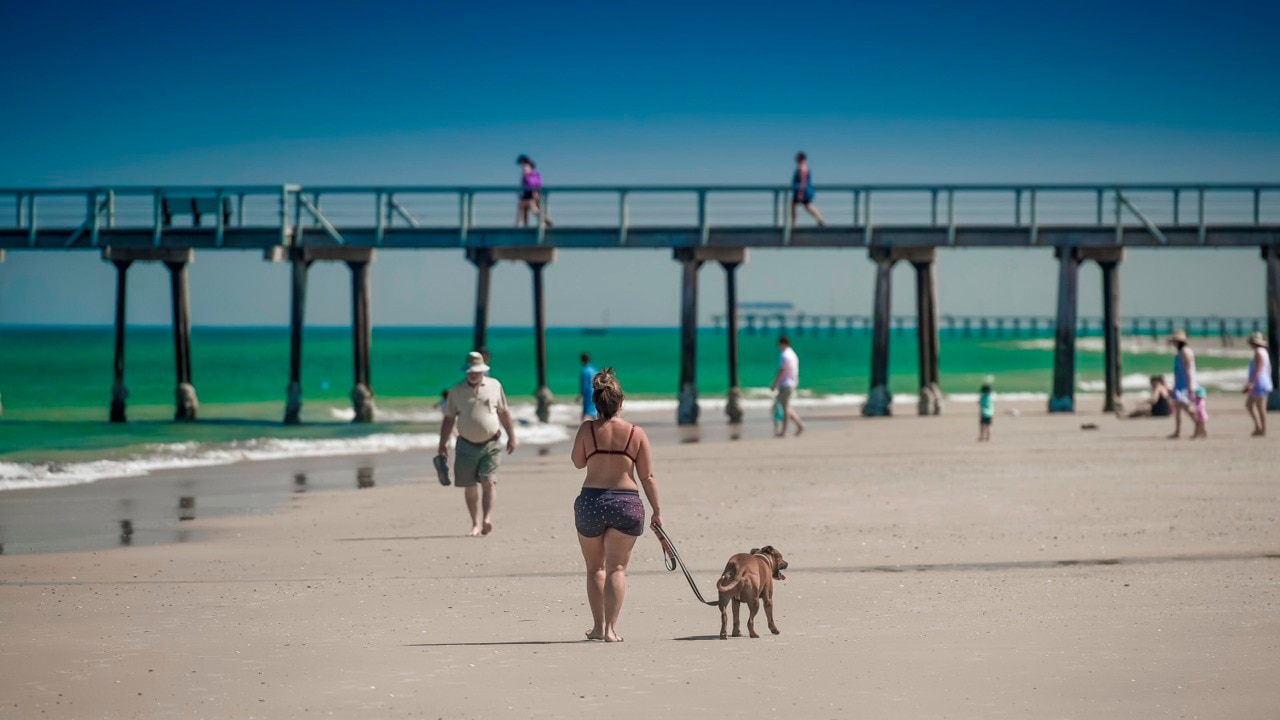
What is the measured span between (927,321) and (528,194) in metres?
7.96

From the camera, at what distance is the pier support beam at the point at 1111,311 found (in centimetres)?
2706

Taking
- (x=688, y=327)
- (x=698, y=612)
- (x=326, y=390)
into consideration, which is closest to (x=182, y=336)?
(x=688, y=327)

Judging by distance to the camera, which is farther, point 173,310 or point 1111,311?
point 173,310

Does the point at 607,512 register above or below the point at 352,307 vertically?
below

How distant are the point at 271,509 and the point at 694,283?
14.5 meters

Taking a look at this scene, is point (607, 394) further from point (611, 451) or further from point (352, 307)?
point (352, 307)

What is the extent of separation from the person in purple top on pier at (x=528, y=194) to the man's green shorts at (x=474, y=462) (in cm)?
1561

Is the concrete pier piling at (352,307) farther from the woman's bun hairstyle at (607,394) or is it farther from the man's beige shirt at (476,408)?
the woman's bun hairstyle at (607,394)

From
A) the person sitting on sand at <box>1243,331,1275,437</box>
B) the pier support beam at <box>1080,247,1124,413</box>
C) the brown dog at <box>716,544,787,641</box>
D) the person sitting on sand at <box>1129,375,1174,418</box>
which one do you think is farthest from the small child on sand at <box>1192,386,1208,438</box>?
the brown dog at <box>716,544,787,641</box>

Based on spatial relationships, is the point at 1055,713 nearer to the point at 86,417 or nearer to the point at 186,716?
the point at 186,716

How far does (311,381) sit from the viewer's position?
75375mm

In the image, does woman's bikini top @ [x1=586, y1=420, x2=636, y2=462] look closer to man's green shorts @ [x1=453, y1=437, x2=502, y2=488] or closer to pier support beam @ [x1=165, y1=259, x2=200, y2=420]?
man's green shorts @ [x1=453, y1=437, x2=502, y2=488]

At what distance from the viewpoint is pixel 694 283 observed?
27.9 metres

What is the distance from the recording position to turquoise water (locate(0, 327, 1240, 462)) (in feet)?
91.6
